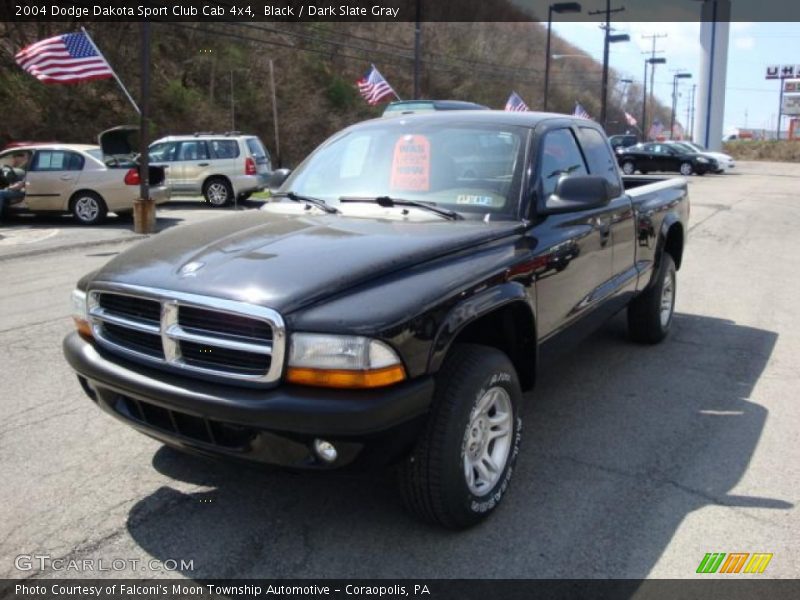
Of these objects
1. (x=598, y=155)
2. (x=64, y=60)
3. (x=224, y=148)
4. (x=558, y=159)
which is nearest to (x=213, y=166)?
(x=224, y=148)

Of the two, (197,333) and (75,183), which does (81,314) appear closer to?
(197,333)

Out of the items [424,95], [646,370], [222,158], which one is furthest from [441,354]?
[424,95]

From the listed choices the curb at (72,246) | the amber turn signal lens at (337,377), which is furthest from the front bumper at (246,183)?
the amber turn signal lens at (337,377)

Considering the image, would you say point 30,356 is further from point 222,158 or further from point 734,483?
point 222,158

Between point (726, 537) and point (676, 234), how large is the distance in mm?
3805

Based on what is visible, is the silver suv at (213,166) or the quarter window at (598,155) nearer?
the quarter window at (598,155)

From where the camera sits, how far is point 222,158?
18.1 m

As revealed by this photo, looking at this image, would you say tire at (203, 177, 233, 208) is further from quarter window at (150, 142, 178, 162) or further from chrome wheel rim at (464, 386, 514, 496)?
chrome wheel rim at (464, 386, 514, 496)

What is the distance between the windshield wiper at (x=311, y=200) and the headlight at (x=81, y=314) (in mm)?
1315

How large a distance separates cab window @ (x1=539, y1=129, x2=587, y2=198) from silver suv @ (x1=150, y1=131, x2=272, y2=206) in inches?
559

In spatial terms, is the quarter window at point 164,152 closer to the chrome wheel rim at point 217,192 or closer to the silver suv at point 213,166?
the silver suv at point 213,166

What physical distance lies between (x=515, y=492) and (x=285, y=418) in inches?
56.5

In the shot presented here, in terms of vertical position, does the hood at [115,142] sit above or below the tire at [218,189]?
above

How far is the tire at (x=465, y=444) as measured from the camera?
2.89 meters
